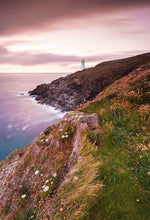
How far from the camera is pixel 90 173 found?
3.91 meters

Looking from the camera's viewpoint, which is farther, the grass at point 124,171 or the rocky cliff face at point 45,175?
the rocky cliff face at point 45,175

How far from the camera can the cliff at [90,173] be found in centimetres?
339

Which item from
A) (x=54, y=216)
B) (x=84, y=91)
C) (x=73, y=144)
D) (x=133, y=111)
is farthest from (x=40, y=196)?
(x=84, y=91)

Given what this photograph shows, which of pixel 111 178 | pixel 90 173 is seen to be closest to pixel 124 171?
pixel 111 178

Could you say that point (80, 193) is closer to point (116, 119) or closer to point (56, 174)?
point (56, 174)

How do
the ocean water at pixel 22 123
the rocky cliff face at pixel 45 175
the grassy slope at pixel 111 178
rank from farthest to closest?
the ocean water at pixel 22 123 → the rocky cliff face at pixel 45 175 → the grassy slope at pixel 111 178

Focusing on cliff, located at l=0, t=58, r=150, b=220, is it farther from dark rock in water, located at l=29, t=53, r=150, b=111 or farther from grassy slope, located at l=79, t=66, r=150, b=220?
dark rock in water, located at l=29, t=53, r=150, b=111

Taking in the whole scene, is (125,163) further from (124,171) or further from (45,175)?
(45,175)

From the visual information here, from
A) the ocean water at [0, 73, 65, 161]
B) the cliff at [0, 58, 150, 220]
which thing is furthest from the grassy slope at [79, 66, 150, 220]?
the ocean water at [0, 73, 65, 161]

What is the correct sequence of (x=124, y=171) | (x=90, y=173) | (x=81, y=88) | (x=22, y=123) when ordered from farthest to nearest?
(x=81, y=88)
(x=22, y=123)
(x=124, y=171)
(x=90, y=173)

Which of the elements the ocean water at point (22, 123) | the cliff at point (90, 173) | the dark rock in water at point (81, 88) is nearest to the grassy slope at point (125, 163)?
the cliff at point (90, 173)

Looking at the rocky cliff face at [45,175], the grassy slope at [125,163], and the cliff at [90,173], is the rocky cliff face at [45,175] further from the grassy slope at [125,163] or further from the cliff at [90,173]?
the grassy slope at [125,163]

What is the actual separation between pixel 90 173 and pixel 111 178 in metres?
0.81

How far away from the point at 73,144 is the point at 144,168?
3119 millimetres
